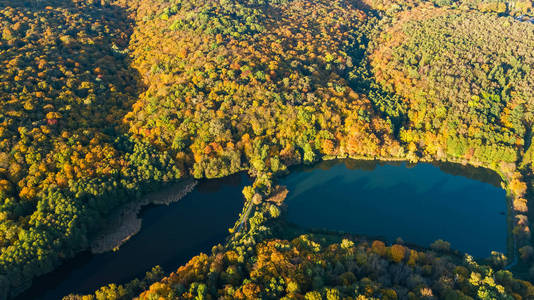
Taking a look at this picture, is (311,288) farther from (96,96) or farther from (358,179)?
(96,96)

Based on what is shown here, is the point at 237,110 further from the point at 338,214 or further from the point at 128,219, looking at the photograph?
the point at 128,219

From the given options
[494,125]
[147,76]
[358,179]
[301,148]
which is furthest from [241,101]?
[494,125]

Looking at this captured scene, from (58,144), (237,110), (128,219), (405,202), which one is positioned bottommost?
(128,219)

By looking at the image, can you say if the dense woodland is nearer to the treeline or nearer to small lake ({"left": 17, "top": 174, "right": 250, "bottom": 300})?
the treeline

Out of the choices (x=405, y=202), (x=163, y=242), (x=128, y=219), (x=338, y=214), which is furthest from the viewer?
(x=405, y=202)

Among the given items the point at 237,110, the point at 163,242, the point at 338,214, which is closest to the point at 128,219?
the point at 163,242

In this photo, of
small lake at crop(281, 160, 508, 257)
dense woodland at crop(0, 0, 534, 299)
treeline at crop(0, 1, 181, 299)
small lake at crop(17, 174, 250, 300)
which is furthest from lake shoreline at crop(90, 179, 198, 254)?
small lake at crop(281, 160, 508, 257)
